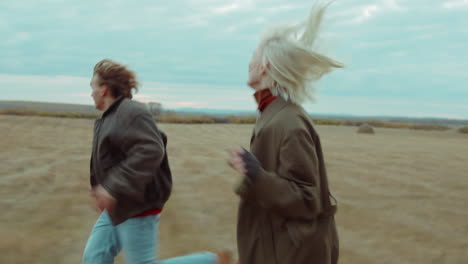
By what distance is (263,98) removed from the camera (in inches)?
74.7

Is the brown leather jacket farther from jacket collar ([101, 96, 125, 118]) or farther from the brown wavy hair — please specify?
the brown wavy hair

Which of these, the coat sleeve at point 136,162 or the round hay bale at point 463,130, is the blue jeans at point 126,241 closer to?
the coat sleeve at point 136,162

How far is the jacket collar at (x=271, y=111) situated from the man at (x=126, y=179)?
0.76m

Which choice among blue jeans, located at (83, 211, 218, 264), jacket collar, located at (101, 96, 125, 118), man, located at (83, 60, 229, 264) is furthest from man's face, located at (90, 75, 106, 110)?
blue jeans, located at (83, 211, 218, 264)

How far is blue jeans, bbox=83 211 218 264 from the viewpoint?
92.2 inches

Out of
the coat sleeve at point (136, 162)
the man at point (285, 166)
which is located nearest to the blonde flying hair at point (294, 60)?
the man at point (285, 166)

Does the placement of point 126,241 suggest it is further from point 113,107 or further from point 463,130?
point 463,130

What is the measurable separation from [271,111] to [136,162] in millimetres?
892

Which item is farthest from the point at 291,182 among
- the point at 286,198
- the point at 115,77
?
the point at 115,77

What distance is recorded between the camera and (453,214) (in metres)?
4.98

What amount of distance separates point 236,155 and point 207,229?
2825 millimetres

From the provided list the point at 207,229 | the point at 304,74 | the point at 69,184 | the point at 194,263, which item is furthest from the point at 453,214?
the point at 69,184

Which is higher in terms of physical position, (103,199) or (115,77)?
(115,77)

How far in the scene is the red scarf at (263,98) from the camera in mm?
1883
